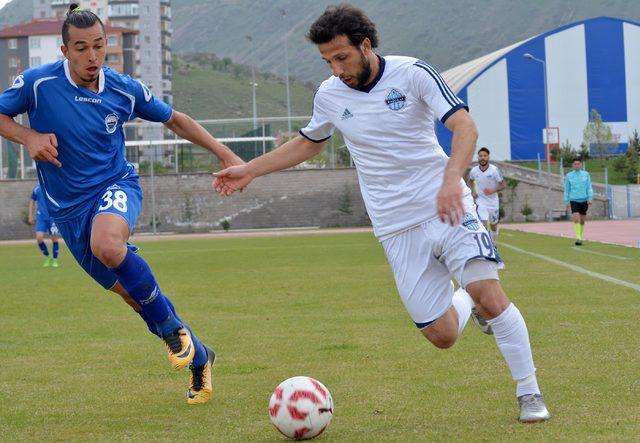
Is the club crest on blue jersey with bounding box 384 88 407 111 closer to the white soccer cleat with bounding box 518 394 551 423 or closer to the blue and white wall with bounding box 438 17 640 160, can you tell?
the white soccer cleat with bounding box 518 394 551 423

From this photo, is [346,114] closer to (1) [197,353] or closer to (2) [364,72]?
(2) [364,72]

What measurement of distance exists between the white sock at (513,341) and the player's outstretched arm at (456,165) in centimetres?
64

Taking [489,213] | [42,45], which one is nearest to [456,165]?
[489,213]

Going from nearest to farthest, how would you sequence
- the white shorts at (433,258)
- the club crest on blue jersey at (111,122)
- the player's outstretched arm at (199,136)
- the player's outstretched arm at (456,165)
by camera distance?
the player's outstretched arm at (456,165), the white shorts at (433,258), the club crest on blue jersey at (111,122), the player's outstretched arm at (199,136)

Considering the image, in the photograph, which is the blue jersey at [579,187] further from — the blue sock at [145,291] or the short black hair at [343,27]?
the short black hair at [343,27]

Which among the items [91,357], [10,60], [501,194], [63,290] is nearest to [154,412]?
[91,357]

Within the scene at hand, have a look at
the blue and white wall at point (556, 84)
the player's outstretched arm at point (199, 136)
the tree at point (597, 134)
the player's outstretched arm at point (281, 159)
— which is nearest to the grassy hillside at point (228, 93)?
the blue and white wall at point (556, 84)

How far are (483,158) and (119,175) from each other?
15211 millimetres

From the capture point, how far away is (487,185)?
22.4 metres

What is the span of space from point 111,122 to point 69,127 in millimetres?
287

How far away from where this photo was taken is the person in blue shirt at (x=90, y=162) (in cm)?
671

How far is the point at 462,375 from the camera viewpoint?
7.41m

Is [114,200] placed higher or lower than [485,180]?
lower

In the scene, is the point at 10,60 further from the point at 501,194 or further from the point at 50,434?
the point at 50,434
